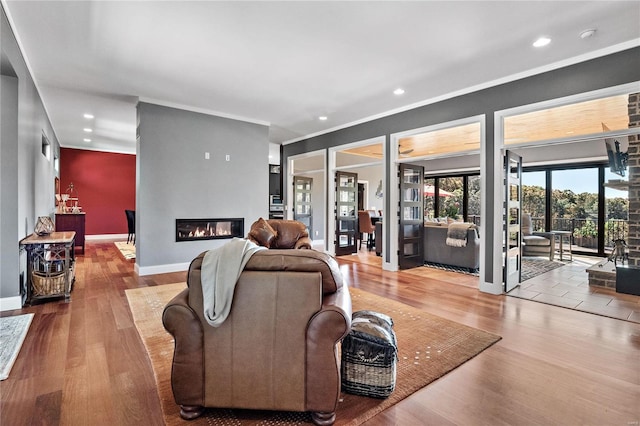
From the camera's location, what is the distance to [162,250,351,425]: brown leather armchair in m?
1.53

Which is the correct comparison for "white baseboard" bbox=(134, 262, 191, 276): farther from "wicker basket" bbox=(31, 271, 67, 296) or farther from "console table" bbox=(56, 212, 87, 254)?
"console table" bbox=(56, 212, 87, 254)

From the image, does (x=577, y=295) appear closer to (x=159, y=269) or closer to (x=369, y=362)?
(x=369, y=362)

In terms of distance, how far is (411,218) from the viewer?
18.8 feet

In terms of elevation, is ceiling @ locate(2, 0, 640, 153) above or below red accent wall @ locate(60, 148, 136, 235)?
above

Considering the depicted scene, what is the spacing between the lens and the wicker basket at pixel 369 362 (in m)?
1.79

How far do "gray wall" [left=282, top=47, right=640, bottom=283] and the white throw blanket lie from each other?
3.71 m

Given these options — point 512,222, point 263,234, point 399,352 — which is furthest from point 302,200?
point 399,352

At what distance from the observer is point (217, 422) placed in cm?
160

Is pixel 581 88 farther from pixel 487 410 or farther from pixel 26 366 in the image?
pixel 26 366

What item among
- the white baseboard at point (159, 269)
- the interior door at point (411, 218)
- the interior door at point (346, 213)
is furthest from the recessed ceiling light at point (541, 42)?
the white baseboard at point (159, 269)

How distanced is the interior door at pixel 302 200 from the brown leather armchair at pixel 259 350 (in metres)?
6.49

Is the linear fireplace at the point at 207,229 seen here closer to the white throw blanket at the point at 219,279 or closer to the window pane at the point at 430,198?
the white throw blanket at the point at 219,279

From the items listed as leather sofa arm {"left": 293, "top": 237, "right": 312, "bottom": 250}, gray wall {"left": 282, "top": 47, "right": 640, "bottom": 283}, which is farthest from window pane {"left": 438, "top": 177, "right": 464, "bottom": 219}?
leather sofa arm {"left": 293, "top": 237, "right": 312, "bottom": 250}

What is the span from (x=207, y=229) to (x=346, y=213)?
3050 mm
